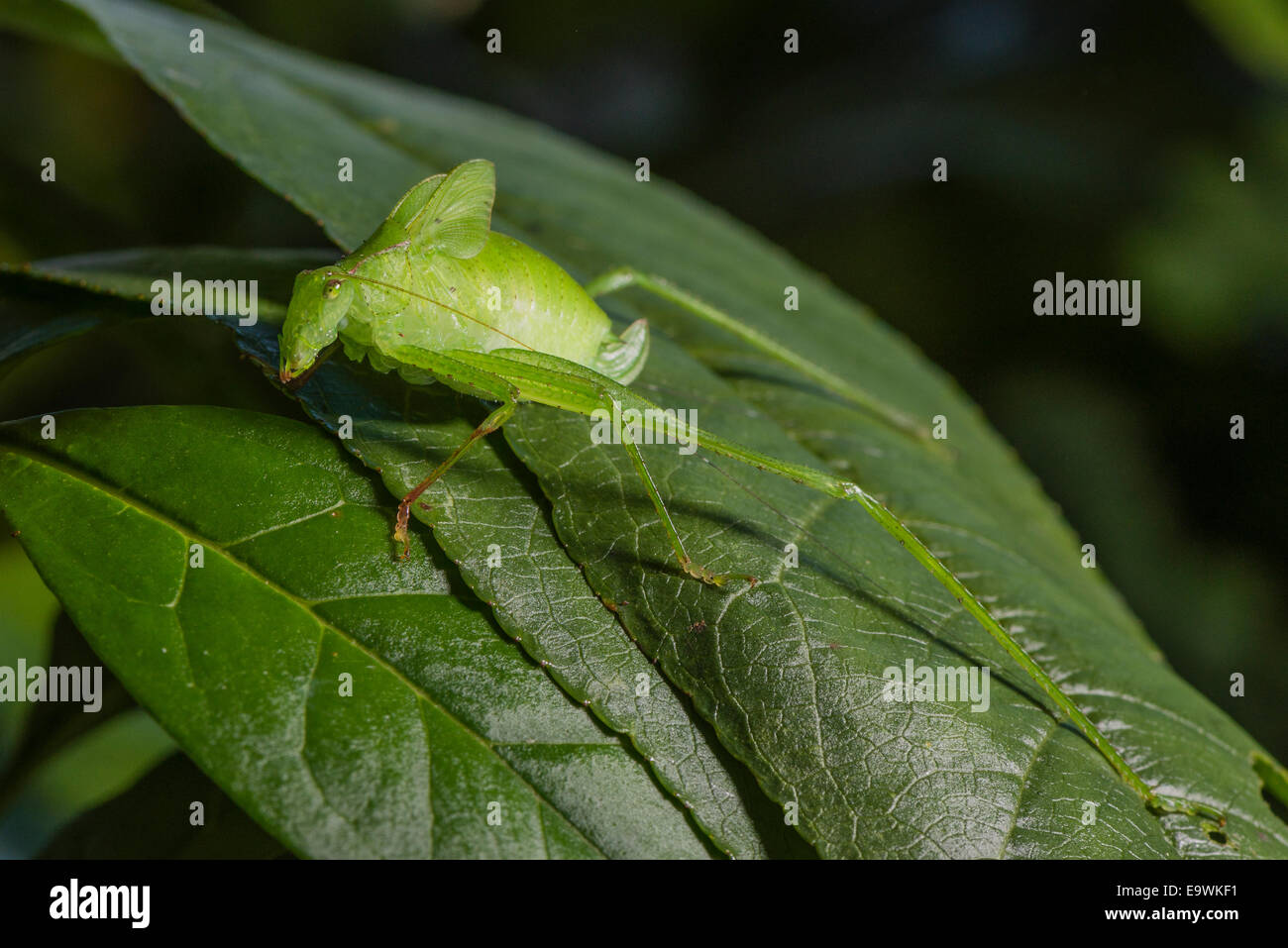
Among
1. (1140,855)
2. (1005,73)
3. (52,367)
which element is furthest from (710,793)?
(1005,73)

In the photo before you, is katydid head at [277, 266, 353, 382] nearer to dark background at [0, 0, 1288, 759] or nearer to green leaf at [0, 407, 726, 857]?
green leaf at [0, 407, 726, 857]
